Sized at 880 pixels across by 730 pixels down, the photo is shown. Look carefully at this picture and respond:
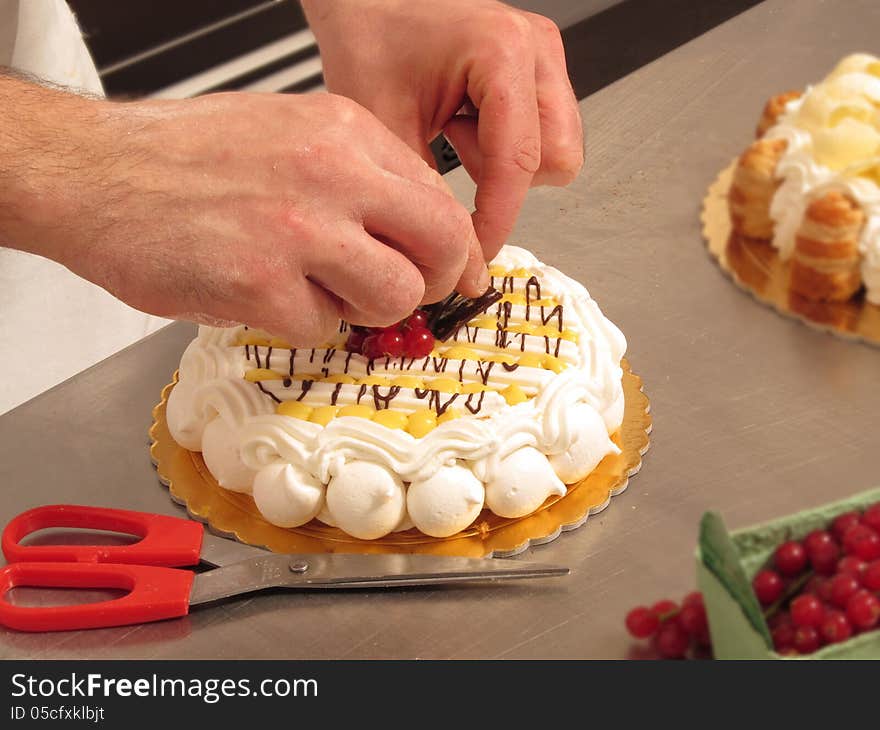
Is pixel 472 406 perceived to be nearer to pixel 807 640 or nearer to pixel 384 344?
pixel 384 344

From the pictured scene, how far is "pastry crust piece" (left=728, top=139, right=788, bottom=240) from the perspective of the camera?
1.69m

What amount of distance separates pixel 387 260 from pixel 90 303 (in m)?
0.78

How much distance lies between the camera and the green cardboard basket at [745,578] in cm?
86

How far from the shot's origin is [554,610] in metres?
1.18

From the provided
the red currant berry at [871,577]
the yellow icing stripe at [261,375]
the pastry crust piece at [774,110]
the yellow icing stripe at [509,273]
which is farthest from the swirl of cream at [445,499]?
the pastry crust piece at [774,110]

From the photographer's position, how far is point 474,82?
132 centimetres

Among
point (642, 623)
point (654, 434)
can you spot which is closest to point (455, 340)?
point (654, 434)

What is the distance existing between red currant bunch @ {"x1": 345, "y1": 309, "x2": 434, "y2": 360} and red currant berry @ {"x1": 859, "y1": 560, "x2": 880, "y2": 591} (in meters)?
0.55

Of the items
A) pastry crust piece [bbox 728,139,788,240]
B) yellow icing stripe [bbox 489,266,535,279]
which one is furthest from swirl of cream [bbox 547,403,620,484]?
pastry crust piece [bbox 728,139,788,240]

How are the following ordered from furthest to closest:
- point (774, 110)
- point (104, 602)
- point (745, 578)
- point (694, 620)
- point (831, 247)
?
point (774, 110) → point (831, 247) → point (104, 602) → point (694, 620) → point (745, 578)

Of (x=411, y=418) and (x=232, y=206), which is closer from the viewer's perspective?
(x=232, y=206)

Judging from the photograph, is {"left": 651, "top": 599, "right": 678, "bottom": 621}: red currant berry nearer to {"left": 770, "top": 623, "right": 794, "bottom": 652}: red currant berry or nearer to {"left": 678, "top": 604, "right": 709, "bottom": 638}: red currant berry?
{"left": 678, "top": 604, "right": 709, "bottom": 638}: red currant berry

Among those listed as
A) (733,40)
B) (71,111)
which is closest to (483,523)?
(71,111)

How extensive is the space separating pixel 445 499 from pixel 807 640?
0.42 metres
